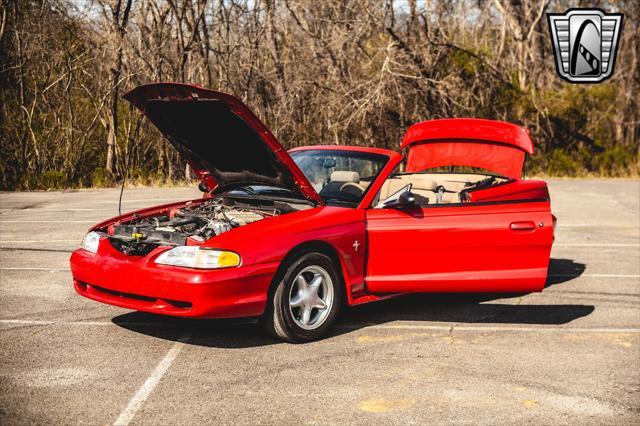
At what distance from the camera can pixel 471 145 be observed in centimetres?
869

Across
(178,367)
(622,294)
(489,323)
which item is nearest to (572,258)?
(622,294)

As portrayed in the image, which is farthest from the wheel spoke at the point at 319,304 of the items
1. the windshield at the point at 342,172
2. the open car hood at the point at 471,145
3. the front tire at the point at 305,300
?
the open car hood at the point at 471,145

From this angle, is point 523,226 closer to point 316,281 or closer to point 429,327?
point 429,327

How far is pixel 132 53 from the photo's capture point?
2106 centimetres

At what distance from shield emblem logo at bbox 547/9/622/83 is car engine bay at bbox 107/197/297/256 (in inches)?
701

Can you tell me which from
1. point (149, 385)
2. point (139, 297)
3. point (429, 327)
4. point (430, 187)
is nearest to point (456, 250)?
point (429, 327)

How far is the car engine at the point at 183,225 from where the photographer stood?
5.68 metres

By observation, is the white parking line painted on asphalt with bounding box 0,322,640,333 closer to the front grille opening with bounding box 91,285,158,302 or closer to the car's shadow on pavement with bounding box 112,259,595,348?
the car's shadow on pavement with bounding box 112,259,595,348

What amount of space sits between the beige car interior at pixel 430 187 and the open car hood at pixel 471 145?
21 cm

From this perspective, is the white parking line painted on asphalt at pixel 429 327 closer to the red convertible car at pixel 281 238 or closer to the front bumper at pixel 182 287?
the red convertible car at pixel 281 238

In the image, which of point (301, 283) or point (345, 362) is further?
point (301, 283)

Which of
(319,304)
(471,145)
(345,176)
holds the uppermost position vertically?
(471,145)

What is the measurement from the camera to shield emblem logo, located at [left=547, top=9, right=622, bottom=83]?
74.1ft

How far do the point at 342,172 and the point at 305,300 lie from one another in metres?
1.51
